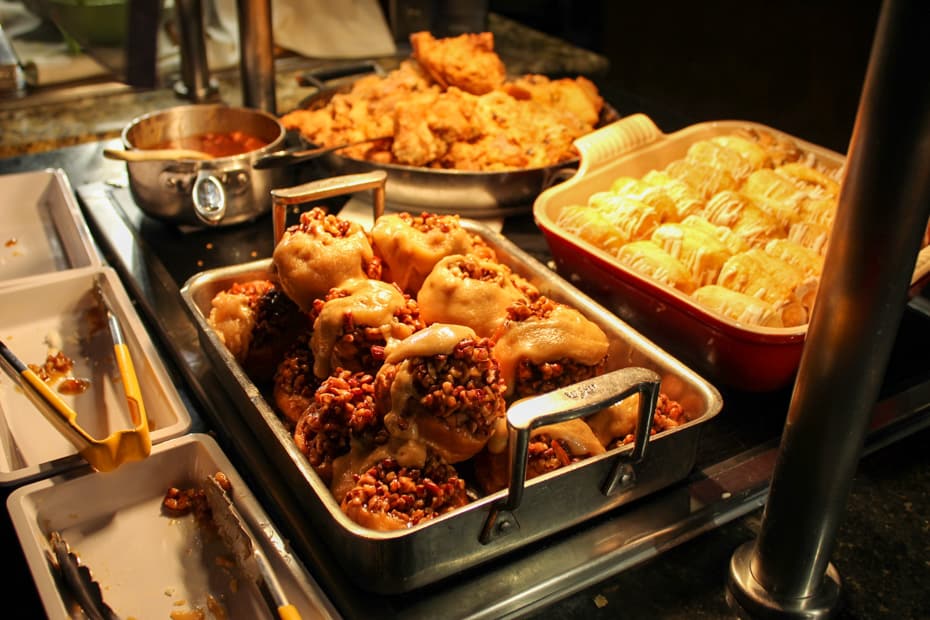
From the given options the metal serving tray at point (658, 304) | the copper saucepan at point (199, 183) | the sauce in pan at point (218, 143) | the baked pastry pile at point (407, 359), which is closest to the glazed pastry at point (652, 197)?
the metal serving tray at point (658, 304)

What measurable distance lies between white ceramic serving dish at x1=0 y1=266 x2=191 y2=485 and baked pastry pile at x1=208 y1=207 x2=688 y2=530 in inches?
6.4

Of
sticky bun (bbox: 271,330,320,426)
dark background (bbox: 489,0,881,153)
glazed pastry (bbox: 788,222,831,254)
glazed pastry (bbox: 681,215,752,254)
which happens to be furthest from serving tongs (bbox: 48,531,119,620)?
dark background (bbox: 489,0,881,153)

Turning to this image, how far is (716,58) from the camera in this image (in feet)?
15.2

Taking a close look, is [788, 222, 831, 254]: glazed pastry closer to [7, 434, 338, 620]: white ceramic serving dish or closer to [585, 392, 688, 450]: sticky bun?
[585, 392, 688, 450]: sticky bun

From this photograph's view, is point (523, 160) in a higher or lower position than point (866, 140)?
lower

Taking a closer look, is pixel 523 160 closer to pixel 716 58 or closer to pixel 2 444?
pixel 2 444

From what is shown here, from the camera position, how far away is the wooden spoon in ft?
6.35

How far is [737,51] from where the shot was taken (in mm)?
4535

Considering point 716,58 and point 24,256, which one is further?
point 716,58

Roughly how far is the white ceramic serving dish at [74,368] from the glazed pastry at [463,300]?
43 centimetres

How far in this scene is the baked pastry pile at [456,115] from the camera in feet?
7.18

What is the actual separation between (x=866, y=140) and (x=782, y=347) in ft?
2.27

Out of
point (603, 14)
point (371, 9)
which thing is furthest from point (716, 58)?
point (371, 9)

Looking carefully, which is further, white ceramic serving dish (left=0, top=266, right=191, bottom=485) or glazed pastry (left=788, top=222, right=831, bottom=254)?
glazed pastry (left=788, top=222, right=831, bottom=254)
